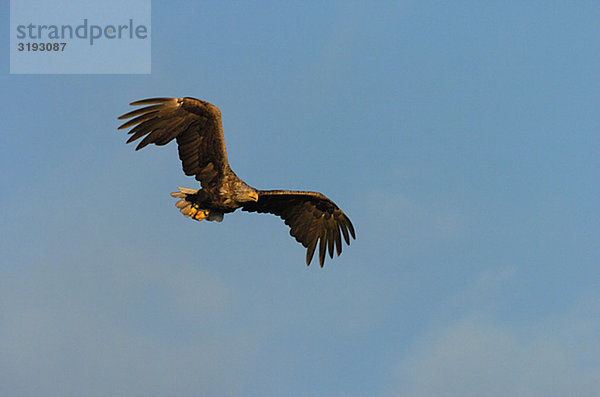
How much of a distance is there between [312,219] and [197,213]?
10.5 feet

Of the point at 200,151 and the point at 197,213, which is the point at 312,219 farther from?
the point at 200,151

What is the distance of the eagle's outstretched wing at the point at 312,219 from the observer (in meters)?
19.8

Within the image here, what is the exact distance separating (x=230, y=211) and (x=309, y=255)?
2920 millimetres

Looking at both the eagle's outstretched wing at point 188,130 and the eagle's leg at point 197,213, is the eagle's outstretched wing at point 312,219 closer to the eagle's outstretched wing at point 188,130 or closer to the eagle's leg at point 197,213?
the eagle's leg at point 197,213

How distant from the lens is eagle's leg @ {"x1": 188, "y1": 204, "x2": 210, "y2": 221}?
60.3 ft

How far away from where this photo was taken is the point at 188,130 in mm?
17688

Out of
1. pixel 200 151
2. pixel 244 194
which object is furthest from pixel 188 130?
pixel 244 194

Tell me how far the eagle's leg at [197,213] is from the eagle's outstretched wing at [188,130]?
77 cm

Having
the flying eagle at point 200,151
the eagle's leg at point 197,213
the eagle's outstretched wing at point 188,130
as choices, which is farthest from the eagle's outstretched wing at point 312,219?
the eagle's outstretched wing at point 188,130

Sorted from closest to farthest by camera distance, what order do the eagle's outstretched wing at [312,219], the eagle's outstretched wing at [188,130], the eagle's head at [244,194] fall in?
the eagle's outstretched wing at [188,130] → the eagle's head at [244,194] → the eagle's outstretched wing at [312,219]

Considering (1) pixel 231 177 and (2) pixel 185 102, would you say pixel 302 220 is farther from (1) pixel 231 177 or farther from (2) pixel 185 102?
(2) pixel 185 102

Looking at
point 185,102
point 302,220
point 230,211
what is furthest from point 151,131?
point 302,220

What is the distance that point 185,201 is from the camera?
18.5m

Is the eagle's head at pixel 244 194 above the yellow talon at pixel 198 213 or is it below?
above
